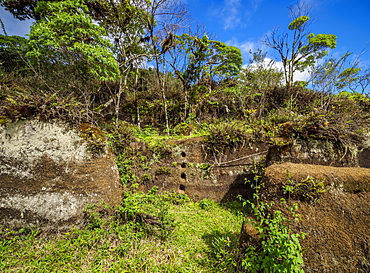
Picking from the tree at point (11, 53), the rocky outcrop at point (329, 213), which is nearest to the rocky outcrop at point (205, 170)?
the rocky outcrop at point (329, 213)

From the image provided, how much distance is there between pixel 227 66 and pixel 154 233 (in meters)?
12.1

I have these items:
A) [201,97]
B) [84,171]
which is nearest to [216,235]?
[84,171]

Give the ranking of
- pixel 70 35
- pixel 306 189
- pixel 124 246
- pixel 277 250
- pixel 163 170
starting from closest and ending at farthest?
pixel 277 250 → pixel 306 189 → pixel 124 246 → pixel 163 170 → pixel 70 35

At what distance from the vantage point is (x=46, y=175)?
3279 mm

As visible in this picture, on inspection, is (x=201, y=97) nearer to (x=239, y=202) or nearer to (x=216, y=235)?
(x=239, y=202)

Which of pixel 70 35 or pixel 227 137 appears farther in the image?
pixel 70 35

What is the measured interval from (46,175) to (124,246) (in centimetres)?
213

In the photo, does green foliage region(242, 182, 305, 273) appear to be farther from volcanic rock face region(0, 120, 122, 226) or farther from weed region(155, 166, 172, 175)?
weed region(155, 166, 172, 175)

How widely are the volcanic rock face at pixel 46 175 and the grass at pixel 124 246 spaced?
29 centimetres

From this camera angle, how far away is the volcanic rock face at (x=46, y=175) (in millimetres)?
3115

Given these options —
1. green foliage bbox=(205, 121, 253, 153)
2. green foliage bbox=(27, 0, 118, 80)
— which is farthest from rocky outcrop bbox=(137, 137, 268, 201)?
green foliage bbox=(27, 0, 118, 80)

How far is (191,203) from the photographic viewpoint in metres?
5.17

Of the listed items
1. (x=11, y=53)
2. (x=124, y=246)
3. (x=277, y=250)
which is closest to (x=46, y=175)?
(x=124, y=246)

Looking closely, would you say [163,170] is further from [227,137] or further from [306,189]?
[306,189]
